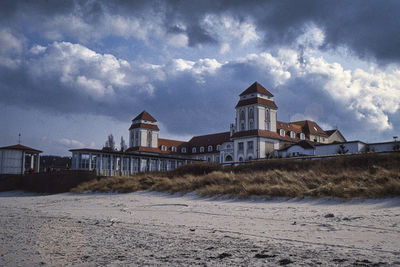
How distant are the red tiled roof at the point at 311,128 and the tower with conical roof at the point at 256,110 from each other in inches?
583

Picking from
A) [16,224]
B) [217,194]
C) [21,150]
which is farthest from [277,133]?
[16,224]

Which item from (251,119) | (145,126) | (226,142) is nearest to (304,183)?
(251,119)

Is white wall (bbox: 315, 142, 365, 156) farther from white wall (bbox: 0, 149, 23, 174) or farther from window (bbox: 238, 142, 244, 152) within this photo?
white wall (bbox: 0, 149, 23, 174)

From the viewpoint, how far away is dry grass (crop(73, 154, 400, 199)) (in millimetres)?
11664

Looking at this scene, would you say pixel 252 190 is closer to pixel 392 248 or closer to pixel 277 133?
pixel 392 248

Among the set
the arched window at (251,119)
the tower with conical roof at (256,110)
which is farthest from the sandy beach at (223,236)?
the arched window at (251,119)

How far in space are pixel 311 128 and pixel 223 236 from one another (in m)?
73.4

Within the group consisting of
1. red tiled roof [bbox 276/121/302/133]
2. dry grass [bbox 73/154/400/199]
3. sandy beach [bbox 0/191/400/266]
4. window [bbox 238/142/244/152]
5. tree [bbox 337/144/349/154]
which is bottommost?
sandy beach [bbox 0/191/400/266]

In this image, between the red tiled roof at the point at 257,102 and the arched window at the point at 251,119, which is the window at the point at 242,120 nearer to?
the red tiled roof at the point at 257,102

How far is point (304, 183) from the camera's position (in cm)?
1385

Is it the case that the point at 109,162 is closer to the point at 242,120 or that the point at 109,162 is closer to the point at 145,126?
the point at 242,120

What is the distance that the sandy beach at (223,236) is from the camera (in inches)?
253

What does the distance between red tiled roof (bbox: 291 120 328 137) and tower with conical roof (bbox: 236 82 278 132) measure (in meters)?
14.8

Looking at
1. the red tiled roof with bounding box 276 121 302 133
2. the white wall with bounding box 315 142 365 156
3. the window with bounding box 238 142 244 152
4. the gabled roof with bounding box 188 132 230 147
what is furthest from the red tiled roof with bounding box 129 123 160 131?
the white wall with bounding box 315 142 365 156
